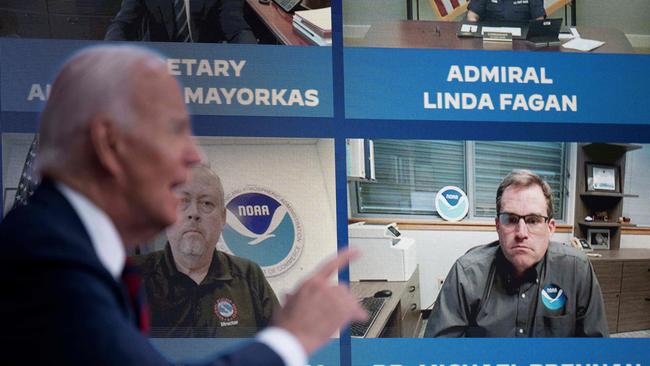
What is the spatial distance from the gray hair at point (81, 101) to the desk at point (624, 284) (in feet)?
8.59

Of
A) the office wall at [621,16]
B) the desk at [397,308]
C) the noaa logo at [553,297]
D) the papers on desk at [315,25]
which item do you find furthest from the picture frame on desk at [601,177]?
the papers on desk at [315,25]

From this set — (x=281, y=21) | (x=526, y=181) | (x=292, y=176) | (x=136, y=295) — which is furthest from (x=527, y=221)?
(x=136, y=295)

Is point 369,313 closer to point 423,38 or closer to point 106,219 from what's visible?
point 423,38

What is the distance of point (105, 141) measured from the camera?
2.71ft

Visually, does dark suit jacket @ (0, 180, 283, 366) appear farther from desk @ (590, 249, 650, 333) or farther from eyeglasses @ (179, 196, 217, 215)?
desk @ (590, 249, 650, 333)

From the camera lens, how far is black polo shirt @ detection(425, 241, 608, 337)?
10.0 feet

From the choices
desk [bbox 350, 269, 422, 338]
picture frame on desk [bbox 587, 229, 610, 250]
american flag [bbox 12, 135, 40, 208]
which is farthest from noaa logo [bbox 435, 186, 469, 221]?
american flag [bbox 12, 135, 40, 208]

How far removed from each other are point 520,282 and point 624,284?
419mm

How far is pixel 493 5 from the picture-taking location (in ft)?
10.3

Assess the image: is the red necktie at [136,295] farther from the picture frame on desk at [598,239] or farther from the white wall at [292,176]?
the picture frame on desk at [598,239]

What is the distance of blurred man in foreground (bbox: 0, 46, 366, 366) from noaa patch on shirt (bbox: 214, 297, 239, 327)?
82.7 inches

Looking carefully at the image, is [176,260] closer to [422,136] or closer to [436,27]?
[422,136]

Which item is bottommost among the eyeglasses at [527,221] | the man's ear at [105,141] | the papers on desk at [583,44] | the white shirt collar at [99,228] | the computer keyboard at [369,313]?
the computer keyboard at [369,313]

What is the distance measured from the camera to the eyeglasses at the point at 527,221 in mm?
3088
